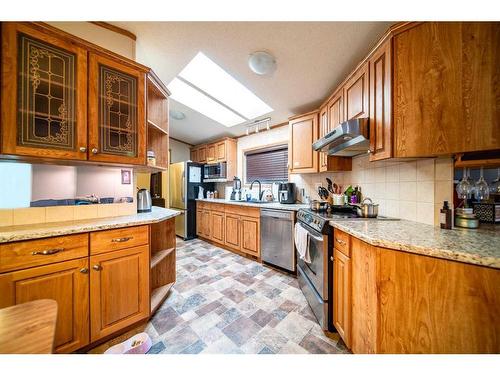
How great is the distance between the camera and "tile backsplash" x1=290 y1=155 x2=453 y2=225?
129 cm

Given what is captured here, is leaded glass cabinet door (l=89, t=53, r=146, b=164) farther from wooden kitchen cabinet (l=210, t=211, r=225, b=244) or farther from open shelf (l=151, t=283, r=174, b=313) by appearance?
wooden kitchen cabinet (l=210, t=211, r=225, b=244)

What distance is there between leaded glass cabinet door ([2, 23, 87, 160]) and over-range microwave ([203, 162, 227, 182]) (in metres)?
2.54

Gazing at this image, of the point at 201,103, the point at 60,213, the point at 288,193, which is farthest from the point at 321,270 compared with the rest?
the point at 201,103

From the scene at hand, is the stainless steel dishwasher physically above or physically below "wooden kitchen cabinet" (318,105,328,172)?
below

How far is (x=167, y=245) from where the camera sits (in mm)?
2002

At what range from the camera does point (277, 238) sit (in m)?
2.40

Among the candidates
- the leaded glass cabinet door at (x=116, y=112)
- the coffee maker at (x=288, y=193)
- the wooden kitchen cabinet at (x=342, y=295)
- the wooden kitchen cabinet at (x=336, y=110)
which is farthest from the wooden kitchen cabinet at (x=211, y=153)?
the wooden kitchen cabinet at (x=342, y=295)

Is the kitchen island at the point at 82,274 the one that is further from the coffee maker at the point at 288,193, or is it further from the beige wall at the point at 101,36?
the coffee maker at the point at 288,193

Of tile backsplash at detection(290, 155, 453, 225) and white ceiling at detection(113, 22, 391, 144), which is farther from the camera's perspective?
white ceiling at detection(113, 22, 391, 144)

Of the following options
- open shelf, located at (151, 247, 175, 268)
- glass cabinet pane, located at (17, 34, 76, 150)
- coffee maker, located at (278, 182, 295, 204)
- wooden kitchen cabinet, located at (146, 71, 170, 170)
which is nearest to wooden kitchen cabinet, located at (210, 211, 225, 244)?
coffee maker, located at (278, 182, 295, 204)

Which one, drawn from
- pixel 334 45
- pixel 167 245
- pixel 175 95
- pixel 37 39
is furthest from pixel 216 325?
pixel 175 95

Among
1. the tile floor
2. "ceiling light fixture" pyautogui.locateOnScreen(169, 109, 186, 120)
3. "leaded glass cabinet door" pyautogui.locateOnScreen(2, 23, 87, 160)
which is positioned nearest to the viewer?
"leaded glass cabinet door" pyautogui.locateOnScreen(2, 23, 87, 160)

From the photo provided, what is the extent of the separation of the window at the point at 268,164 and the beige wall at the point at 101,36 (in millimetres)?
2329
